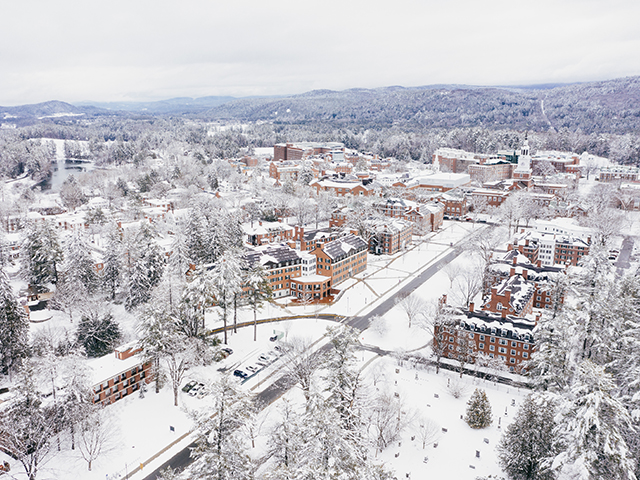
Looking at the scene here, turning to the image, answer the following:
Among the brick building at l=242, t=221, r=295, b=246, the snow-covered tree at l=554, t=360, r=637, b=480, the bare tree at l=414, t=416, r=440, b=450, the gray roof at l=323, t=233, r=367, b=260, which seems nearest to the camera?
the snow-covered tree at l=554, t=360, r=637, b=480

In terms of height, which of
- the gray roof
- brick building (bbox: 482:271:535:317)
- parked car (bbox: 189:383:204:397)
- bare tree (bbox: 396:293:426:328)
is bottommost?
parked car (bbox: 189:383:204:397)

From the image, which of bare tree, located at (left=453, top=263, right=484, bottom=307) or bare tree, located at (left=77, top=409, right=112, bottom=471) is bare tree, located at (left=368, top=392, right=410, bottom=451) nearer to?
bare tree, located at (left=77, top=409, right=112, bottom=471)

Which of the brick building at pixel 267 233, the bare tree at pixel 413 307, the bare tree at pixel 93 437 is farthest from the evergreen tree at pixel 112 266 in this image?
the bare tree at pixel 413 307

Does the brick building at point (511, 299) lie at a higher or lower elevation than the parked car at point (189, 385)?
higher

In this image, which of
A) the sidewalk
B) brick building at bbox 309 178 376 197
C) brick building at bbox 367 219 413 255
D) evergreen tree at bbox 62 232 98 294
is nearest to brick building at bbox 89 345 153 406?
the sidewalk

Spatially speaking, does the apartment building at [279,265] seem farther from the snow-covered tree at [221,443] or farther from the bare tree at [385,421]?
the snow-covered tree at [221,443]

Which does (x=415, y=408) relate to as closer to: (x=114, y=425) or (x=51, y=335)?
(x=114, y=425)
